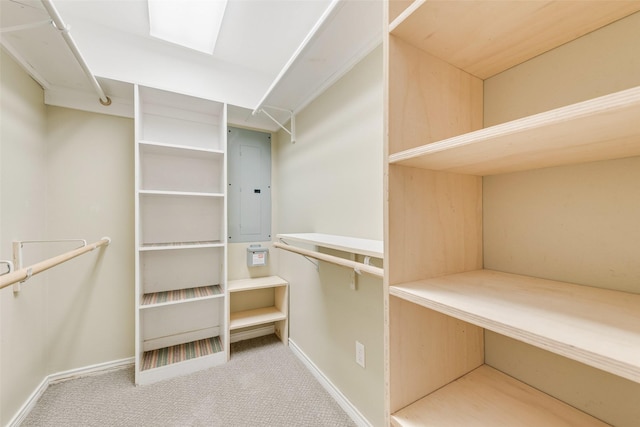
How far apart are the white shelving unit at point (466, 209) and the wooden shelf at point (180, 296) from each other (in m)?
1.86

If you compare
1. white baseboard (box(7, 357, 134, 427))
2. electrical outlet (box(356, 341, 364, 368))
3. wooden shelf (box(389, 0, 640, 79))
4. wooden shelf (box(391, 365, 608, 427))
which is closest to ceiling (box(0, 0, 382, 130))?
wooden shelf (box(389, 0, 640, 79))

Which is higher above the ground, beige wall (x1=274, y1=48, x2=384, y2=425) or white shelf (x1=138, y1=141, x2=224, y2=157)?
white shelf (x1=138, y1=141, x2=224, y2=157)

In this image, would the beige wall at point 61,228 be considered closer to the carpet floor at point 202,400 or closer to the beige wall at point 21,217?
the beige wall at point 21,217

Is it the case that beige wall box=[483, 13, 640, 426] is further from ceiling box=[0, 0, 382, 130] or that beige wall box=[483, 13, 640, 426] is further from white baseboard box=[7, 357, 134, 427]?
white baseboard box=[7, 357, 134, 427]

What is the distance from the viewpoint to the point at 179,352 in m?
2.12

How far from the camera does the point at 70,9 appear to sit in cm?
169

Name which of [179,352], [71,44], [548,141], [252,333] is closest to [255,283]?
[252,333]

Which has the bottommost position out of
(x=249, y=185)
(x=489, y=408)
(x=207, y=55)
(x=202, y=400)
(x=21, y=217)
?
(x=202, y=400)

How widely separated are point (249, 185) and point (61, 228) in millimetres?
1489

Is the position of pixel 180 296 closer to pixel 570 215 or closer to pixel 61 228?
pixel 61 228

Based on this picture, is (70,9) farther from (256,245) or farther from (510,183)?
(510,183)

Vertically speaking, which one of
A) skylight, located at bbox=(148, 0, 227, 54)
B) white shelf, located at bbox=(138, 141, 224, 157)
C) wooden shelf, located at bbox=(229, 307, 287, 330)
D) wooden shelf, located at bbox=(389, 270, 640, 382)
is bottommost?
wooden shelf, located at bbox=(229, 307, 287, 330)

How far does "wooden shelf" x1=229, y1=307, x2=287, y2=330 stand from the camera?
2.25 metres

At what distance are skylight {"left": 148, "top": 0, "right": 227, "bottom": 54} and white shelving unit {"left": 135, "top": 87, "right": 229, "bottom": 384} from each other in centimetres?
46
